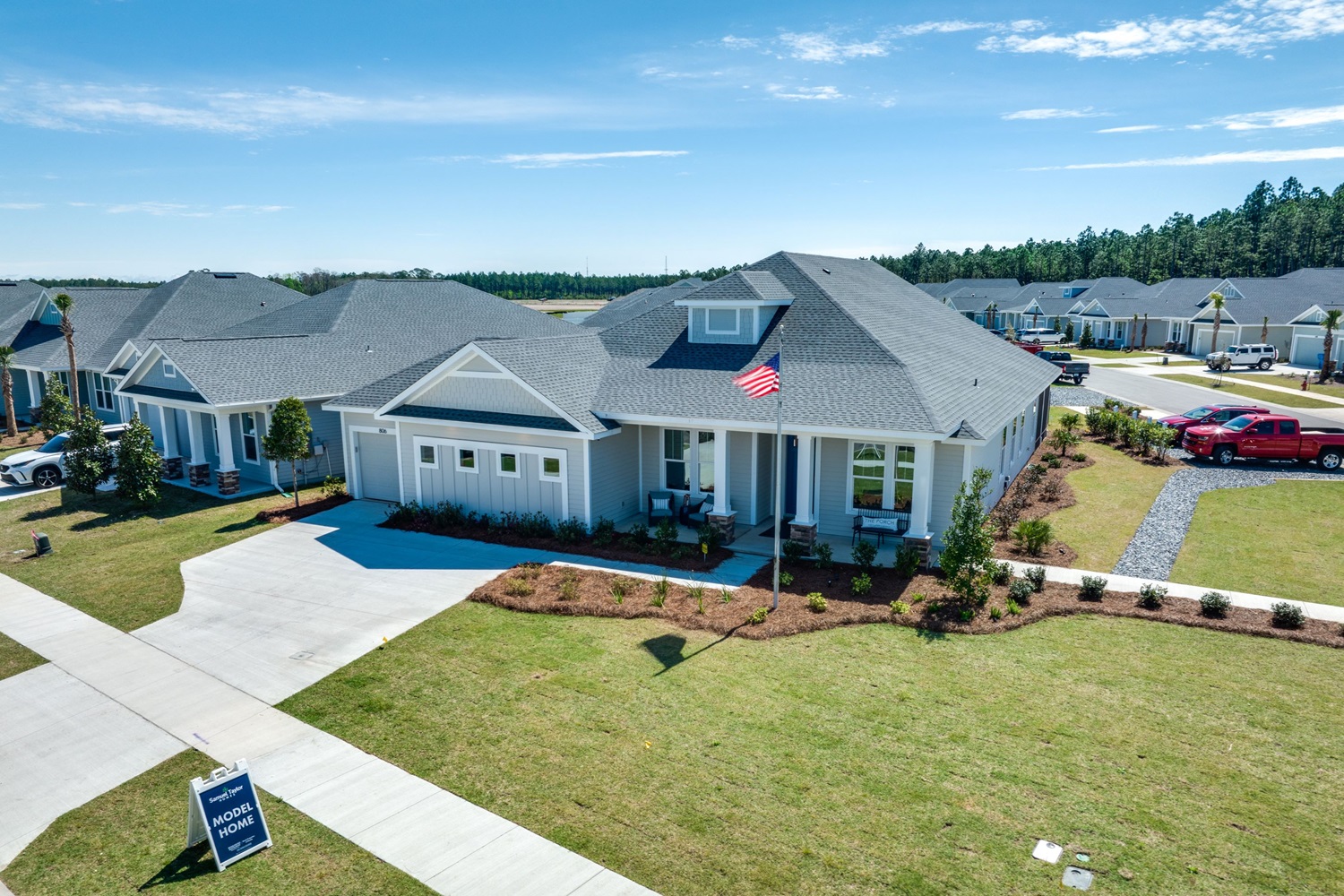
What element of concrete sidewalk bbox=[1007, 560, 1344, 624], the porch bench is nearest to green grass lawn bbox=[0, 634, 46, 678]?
the porch bench

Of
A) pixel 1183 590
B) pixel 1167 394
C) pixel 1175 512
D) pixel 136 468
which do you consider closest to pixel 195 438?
pixel 136 468

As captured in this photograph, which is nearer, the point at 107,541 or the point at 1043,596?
the point at 1043,596

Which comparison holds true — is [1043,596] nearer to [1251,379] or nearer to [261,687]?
[261,687]

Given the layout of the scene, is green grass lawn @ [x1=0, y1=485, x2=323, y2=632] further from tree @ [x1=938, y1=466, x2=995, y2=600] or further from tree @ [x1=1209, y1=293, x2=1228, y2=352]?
tree @ [x1=1209, y1=293, x2=1228, y2=352]

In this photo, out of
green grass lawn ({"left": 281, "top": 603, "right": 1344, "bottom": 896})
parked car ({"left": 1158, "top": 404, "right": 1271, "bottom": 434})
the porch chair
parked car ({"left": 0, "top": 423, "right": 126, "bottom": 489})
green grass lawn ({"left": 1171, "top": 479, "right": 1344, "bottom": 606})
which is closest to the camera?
green grass lawn ({"left": 281, "top": 603, "right": 1344, "bottom": 896})

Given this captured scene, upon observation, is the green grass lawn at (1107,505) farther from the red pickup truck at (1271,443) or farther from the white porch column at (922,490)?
the white porch column at (922,490)

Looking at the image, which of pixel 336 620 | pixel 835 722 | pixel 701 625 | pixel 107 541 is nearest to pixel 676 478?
pixel 701 625
